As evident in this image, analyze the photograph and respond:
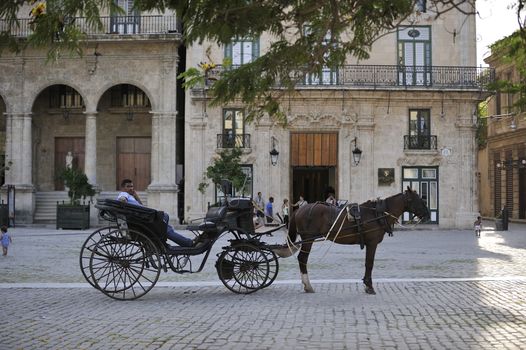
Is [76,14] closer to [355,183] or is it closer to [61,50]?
[61,50]

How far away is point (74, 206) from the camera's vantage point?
29062 mm

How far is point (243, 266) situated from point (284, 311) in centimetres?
174

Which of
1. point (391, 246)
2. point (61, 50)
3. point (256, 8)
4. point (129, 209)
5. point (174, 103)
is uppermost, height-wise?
point (174, 103)

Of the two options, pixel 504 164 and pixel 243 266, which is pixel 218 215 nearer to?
pixel 243 266

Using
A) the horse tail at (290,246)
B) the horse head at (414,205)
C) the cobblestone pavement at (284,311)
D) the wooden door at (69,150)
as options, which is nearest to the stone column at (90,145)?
the wooden door at (69,150)

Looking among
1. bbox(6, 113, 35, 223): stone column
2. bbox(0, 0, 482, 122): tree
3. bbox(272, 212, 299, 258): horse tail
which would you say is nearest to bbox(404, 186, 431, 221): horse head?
bbox(272, 212, 299, 258): horse tail

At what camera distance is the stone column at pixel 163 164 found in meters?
31.1

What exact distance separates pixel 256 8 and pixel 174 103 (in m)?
25.7

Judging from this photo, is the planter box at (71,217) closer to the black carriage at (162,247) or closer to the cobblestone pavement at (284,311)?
the cobblestone pavement at (284,311)

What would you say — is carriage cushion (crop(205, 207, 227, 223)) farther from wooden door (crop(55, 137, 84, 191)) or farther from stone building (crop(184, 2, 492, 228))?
wooden door (crop(55, 137, 84, 191))

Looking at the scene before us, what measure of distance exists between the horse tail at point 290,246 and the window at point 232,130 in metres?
21.0

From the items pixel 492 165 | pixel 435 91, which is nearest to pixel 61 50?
pixel 435 91

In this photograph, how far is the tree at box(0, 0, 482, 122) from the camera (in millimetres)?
5395

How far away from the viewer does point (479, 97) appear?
1262 inches
